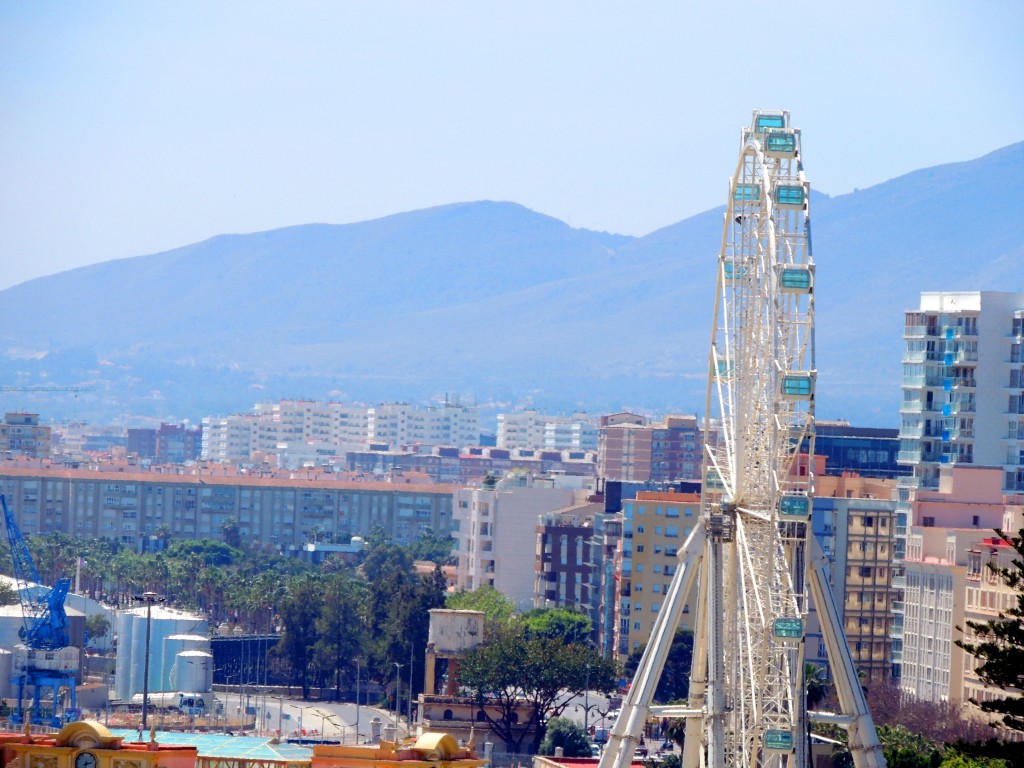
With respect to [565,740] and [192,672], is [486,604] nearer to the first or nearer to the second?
[192,672]

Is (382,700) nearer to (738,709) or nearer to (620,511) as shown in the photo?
(620,511)

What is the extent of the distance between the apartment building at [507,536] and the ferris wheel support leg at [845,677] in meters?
113

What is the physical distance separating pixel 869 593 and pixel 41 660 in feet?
122

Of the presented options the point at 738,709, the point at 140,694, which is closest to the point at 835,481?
the point at 140,694

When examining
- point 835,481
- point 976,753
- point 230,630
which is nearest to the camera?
point 976,753

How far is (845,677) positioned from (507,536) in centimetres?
11793

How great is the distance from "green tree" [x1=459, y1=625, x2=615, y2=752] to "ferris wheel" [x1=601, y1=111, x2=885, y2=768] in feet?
144

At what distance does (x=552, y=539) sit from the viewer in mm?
166250

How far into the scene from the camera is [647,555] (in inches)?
5512

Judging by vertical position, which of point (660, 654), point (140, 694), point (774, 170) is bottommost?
point (140, 694)

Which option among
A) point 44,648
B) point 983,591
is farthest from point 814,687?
point 44,648

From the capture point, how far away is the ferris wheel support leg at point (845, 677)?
2446 inches

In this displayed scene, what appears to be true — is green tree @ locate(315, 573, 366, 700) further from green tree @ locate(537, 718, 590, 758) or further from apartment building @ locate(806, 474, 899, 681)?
green tree @ locate(537, 718, 590, 758)

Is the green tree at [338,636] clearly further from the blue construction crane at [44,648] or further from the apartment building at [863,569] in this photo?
the apartment building at [863,569]
